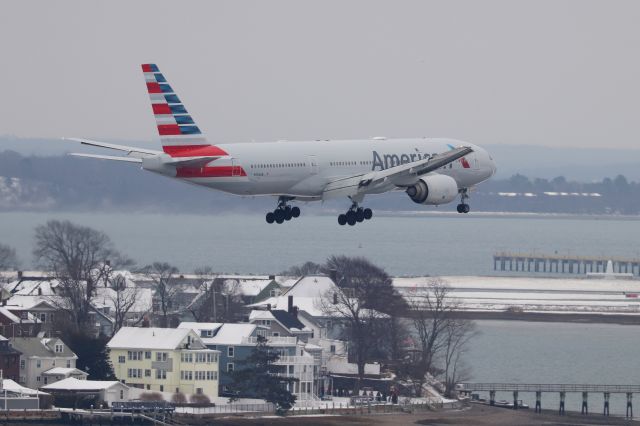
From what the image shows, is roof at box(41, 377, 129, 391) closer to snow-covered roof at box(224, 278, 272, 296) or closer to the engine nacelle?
the engine nacelle

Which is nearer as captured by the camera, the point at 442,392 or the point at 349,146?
the point at 349,146

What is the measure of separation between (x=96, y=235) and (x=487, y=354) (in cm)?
4357

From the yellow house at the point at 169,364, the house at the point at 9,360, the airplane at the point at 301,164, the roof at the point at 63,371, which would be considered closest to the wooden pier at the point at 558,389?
the yellow house at the point at 169,364

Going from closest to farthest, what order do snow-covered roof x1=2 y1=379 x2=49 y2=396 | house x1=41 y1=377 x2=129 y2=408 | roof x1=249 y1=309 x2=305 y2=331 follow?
house x1=41 y1=377 x2=129 y2=408, snow-covered roof x1=2 y1=379 x2=49 y2=396, roof x1=249 y1=309 x2=305 y2=331

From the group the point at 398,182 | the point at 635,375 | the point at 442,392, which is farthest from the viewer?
the point at 635,375

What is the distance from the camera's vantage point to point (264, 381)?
13238cm

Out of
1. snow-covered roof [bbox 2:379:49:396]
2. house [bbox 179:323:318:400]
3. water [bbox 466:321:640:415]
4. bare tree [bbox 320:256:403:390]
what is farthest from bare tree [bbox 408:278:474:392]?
snow-covered roof [bbox 2:379:49:396]

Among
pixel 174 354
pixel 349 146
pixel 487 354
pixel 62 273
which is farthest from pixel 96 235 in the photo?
pixel 349 146

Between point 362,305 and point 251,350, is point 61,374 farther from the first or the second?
point 362,305

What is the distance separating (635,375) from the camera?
536ft

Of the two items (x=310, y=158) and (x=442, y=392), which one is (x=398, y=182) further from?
(x=442, y=392)

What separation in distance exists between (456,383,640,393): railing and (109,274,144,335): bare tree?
102 feet

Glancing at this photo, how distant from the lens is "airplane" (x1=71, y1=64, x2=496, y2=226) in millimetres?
84062

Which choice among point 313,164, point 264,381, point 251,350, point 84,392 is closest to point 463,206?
point 313,164
